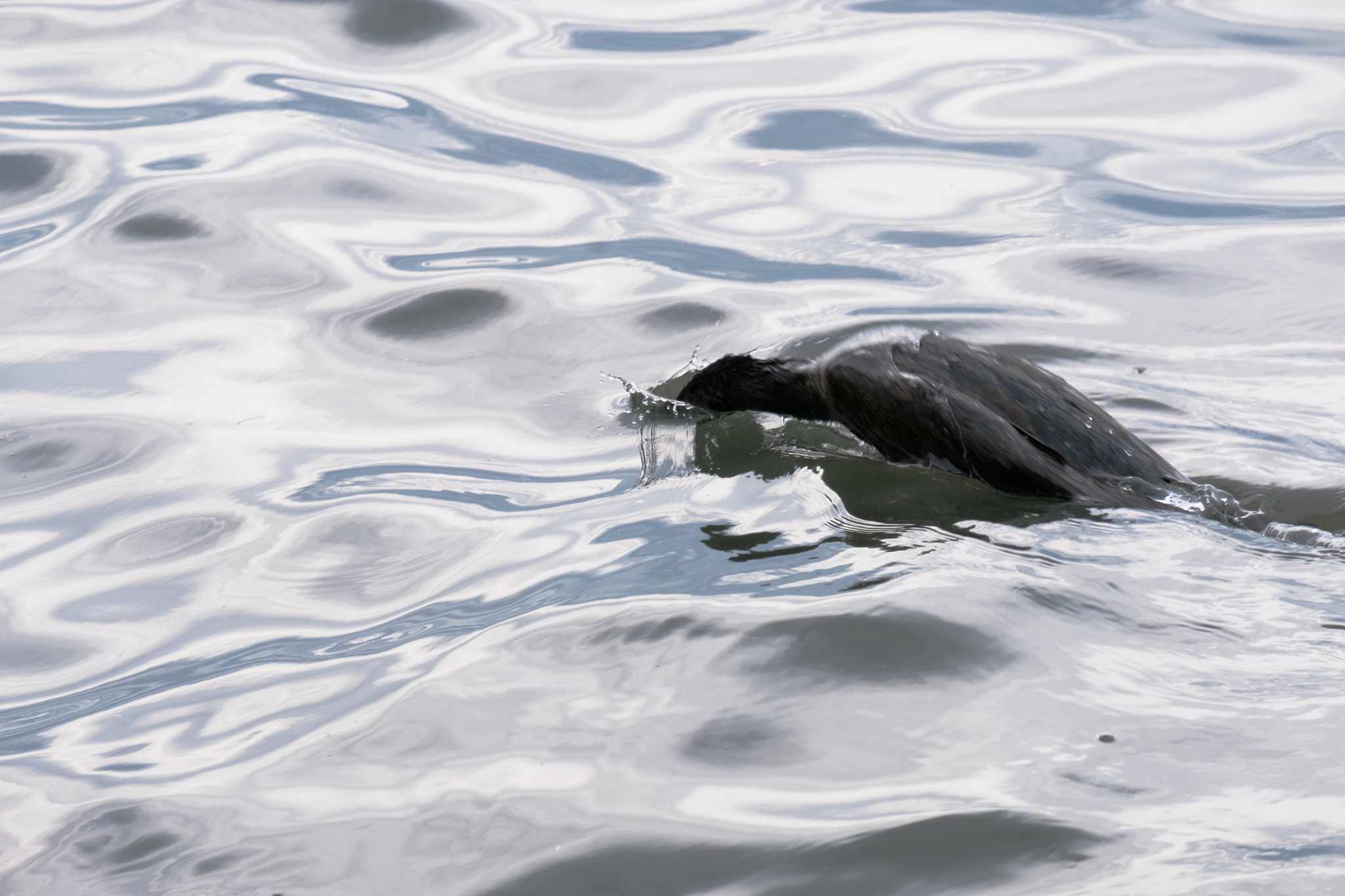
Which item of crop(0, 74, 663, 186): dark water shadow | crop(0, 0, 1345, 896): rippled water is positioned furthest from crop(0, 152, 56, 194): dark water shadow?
crop(0, 74, 663, 186): dark water shadow

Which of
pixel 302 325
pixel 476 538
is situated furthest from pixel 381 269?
pixel 476 538

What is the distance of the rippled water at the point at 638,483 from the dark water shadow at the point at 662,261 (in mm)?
34

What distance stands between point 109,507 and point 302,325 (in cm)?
137

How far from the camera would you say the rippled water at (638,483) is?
7.69ft

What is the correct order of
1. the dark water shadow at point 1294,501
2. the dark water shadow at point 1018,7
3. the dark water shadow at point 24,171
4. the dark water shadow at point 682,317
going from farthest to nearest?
the dark water shadow at point 1018,7, the dark water shadow at point 24,171, the dark water shadow at point 682,317, the dark water shadow at point 1294,501

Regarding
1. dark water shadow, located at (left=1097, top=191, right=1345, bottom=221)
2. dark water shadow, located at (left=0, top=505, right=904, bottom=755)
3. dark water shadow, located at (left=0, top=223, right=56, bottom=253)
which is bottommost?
dark water shadow, located at (left=0, top=505, right=904, bottom=755)

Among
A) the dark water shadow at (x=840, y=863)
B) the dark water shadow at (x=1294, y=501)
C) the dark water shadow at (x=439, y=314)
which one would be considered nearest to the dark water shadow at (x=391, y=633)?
the dark water shadow at (x=840, y=863)

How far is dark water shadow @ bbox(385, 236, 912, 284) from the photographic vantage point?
553 centimetres

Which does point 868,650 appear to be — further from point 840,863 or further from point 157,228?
point 157,228

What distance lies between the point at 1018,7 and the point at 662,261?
4731mm

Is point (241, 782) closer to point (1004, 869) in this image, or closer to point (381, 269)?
point (1004, 869)

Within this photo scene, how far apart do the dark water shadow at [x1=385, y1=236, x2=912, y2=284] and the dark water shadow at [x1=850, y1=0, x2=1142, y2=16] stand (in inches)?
159

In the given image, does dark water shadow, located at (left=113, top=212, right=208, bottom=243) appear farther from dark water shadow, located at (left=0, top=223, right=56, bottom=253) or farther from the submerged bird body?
the submerged bird body

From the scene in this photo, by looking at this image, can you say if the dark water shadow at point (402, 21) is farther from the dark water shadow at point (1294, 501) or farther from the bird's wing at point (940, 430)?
the dark water shadow at point (1294, 501)
